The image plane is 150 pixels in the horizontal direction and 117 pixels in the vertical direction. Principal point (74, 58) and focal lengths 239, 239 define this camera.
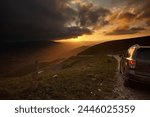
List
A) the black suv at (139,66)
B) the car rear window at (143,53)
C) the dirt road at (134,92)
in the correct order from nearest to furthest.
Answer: the dirt road at (134,92) → the black suv at (139,66) → the car rear window at (143,53)

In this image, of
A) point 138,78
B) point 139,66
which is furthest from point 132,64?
point 138,78

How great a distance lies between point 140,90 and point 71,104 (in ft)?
13.7

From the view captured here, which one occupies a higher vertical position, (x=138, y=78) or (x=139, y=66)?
(x=139, y=66)

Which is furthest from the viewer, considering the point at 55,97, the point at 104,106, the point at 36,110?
the point at 55,97

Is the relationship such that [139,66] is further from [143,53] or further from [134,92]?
[134,92]

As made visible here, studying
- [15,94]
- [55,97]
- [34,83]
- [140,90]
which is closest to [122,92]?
[140,90]

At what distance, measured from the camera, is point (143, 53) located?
34.5 feet

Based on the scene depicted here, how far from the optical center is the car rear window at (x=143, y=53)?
410 inches

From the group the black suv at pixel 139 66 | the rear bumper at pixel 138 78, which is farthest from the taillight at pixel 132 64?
the rear bumper at pixel 138 78

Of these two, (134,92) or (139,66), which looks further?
(134,92)

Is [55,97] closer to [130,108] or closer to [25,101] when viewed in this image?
[25,101]

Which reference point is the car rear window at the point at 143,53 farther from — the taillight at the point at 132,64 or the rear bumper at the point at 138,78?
the rear bumper at the point at 138,78

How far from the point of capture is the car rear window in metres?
10.4

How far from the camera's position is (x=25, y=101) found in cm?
842
